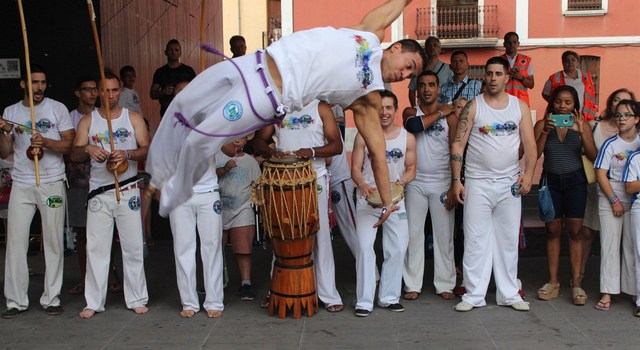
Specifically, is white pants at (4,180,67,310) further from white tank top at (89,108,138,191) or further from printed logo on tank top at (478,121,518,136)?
printed logo on tank top at (478,121,518,136)

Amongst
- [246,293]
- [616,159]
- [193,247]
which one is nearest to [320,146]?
[193,247]

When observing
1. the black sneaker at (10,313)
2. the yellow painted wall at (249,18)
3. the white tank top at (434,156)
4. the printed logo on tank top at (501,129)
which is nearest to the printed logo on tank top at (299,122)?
the white tank top at (434,156)

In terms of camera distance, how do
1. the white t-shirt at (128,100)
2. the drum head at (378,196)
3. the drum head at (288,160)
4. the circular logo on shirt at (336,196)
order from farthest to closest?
the white t-shirt at (128,100), the circular logo on shirt at (336,196), the drum head at (378,196), the drum head at (288,160)

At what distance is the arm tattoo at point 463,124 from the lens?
20.6 ft

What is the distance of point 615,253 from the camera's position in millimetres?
6383

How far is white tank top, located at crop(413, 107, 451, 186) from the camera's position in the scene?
662cm

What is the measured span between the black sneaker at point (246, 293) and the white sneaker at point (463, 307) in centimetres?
167

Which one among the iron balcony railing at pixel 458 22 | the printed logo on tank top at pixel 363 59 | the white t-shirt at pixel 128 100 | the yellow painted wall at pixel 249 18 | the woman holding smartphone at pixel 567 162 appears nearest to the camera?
the printed logo on tank top at pixel 363 59

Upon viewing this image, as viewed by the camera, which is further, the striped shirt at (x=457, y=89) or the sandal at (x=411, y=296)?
the striped shirt at (x=457, y=89)

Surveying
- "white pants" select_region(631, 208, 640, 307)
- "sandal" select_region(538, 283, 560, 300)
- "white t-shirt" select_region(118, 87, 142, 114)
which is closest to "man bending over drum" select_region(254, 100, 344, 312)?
"sandal" select_region(538, 283, 560, 300)

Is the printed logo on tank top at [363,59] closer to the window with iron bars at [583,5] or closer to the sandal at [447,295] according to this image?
the sandal at [447,295]

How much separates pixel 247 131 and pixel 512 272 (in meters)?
2.71

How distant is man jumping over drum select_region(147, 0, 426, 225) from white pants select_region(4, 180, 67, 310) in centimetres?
169

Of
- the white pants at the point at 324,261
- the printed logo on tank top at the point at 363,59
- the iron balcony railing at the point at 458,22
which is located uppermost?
the iron balcony railing at the point at 458,22
